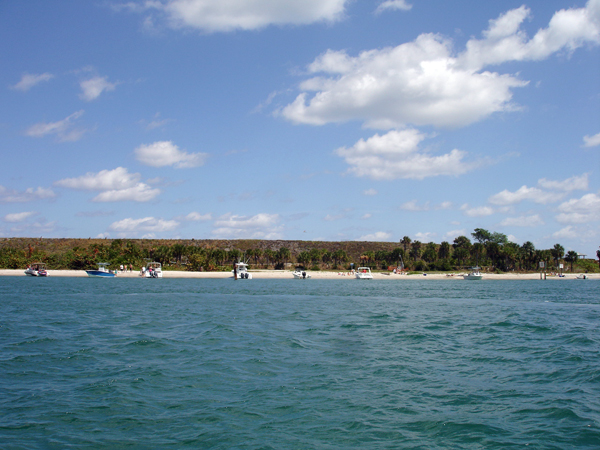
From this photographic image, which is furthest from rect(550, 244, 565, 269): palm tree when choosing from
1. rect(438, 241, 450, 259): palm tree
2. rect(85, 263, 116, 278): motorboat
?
rect(85, 263, 116, 278): motorboat

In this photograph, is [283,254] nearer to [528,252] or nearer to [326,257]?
[326,257]

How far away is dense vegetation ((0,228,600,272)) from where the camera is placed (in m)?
123

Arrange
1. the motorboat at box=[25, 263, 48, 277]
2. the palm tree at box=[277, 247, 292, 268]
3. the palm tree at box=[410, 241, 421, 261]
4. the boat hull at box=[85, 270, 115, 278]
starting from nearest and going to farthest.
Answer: the motorboat at box=[25, 263, 48, 277] → the boat hull at box=[85, 270, 115, 278] → the palm tree at box=[277, 247, 292, 268] → the palm tree at box=[410, 241, 421, 261]

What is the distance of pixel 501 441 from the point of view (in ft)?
33.6

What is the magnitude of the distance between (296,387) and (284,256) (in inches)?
5376

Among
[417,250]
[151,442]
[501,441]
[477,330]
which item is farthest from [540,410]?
[417,250]

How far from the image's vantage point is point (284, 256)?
150625 mm

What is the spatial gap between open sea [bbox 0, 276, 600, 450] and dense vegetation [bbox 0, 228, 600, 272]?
103m

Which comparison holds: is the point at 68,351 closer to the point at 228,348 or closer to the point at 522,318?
the point at 228,348

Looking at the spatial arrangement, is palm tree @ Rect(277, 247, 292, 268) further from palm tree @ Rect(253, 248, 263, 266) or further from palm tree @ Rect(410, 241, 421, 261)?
palm tree @ Rect(410, 241, 421, 261)

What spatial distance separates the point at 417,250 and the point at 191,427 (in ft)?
534

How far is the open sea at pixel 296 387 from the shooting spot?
10445 millimetres

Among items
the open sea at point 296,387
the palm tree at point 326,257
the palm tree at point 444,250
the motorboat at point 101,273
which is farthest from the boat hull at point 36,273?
the palm tree at point 444,250

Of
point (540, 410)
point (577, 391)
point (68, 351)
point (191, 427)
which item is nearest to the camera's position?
point (191, 427)
